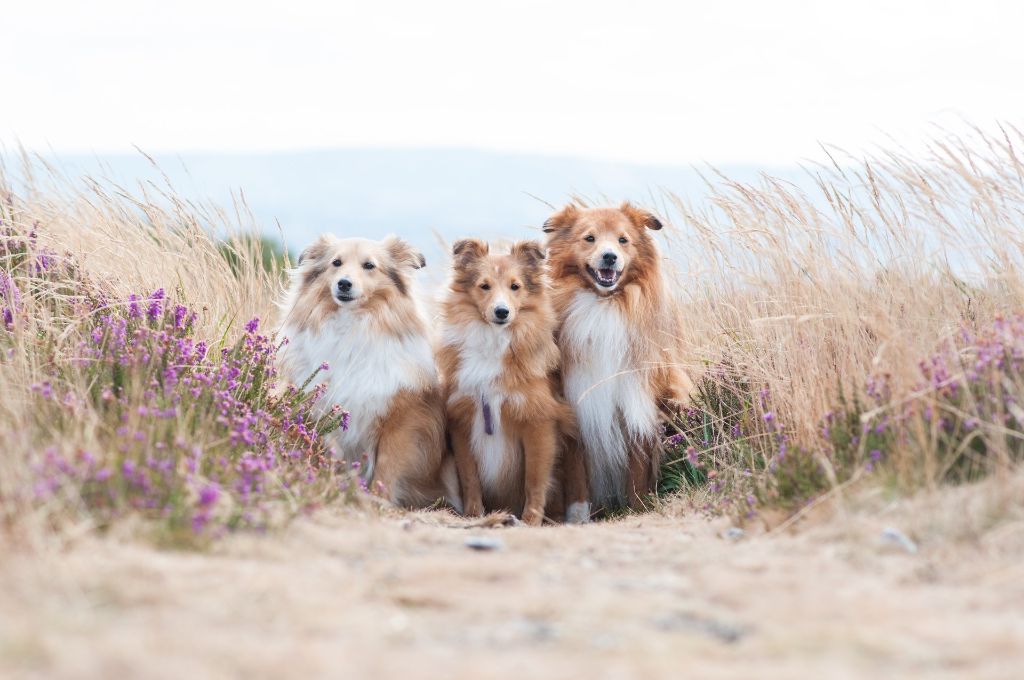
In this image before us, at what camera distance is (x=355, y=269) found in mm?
6648

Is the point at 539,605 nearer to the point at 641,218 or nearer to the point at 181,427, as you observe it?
the point at 181,427

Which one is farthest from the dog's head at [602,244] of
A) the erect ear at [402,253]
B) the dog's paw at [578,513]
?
the dog's paw at [578,513]

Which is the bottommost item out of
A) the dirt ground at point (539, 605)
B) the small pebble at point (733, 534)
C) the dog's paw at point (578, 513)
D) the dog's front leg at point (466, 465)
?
the dog's paw at point (578, 513)

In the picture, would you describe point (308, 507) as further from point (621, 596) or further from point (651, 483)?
point (651, 483)

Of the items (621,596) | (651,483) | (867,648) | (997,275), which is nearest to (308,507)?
(621,596)

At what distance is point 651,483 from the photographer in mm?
7051

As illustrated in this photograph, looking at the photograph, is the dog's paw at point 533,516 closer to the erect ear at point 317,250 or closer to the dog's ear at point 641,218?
the dog's ear at point 641,218

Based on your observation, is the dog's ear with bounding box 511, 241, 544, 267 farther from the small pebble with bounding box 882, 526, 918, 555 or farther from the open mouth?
the small pebble with bounding box 882, 526, 918, 555

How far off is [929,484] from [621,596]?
152 cm

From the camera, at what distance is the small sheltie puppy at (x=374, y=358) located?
A: 6.54 meters

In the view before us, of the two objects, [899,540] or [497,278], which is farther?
[497,278]

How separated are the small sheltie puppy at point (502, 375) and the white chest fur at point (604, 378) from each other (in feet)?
0.50

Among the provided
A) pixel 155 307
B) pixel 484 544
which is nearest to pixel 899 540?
pixel 484 544

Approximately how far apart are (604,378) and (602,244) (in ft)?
2.72
